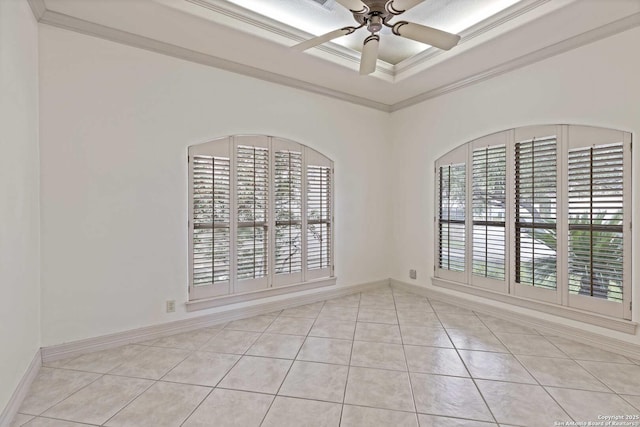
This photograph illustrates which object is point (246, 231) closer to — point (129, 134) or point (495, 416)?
point (129, 134)

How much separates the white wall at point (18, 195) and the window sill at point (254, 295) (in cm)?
121

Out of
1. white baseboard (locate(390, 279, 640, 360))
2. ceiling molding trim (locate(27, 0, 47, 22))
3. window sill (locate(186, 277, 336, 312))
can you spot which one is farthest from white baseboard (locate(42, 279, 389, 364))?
ceiling molding trim (locate(27, 0, 47, 22))

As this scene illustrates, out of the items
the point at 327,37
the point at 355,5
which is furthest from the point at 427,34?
the point at 327,37

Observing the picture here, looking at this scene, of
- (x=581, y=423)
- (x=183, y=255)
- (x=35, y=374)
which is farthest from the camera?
(x=183, y=255)

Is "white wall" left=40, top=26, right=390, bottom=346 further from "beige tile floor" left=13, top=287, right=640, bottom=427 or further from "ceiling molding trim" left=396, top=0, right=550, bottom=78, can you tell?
"ceiling molding trim" left=396, top=0, right=550, bottom=78

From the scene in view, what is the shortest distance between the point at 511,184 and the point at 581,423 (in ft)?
7.27

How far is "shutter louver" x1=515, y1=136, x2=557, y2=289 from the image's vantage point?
9.94 ft

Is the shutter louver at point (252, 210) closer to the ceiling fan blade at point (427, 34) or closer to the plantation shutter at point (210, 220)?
the plantation shutter at point (210, 220)

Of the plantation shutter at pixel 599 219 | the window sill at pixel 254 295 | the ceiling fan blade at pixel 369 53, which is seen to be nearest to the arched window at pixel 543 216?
the plantation shutter at pixel 599 219

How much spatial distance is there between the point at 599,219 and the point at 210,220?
3.57 meters

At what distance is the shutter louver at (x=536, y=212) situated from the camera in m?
3.03

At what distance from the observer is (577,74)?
9.34 ft

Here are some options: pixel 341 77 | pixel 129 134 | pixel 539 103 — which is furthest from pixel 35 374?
pixel 539 103

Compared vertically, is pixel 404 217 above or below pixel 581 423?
above
